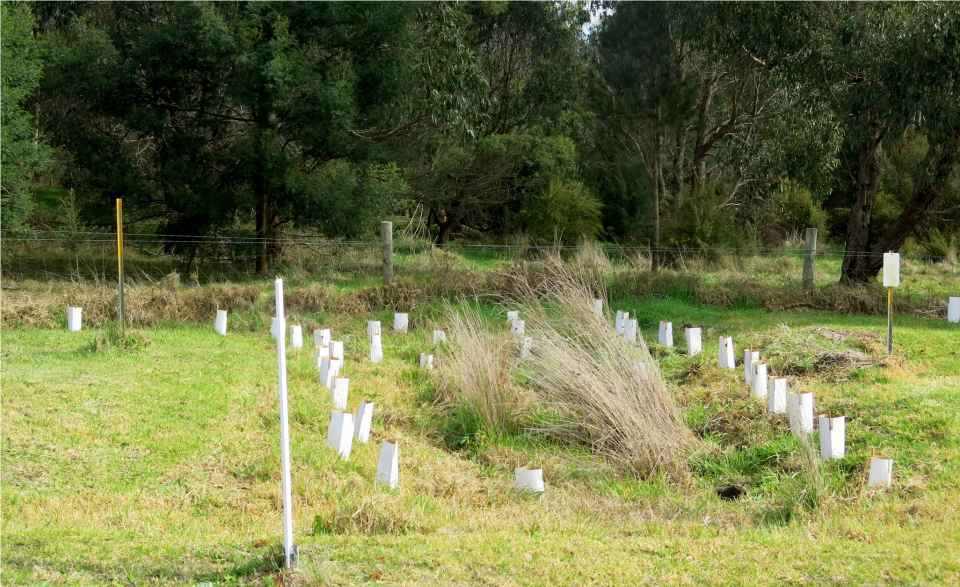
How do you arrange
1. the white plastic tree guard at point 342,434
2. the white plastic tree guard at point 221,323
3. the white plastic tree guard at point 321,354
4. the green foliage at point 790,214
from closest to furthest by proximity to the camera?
1. the white plastic tree guard at point 342,434
2. the white plastic tree guard at point 321,354
3. the white plastic tree guard at point 221,323
4. the green foliage at point 790,214

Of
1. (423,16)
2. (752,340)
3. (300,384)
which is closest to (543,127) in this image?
(423,16)

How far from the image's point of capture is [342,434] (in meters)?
7.38

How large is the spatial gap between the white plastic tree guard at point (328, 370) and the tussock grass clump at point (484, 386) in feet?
3.46

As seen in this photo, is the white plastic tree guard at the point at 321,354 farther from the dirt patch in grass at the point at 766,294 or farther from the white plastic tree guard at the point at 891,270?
the white plastic tree guard at the point at 891,270

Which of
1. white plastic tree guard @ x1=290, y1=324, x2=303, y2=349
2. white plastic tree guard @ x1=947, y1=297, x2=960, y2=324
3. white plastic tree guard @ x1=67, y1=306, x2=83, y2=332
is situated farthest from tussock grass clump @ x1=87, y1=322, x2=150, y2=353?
white plastic tree guard @ x1=947, y1=297, x2=960, y2=324

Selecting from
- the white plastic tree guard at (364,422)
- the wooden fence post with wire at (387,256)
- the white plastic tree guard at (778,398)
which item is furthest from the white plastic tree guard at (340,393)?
the wooden fence post with wire at (387,256)

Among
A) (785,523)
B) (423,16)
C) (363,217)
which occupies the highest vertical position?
(423,16)

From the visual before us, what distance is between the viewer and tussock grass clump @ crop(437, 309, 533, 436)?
857 cm

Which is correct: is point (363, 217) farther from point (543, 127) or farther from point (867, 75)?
point (543, 127)

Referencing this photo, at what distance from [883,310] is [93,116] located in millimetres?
14362

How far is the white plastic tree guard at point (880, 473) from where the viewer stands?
6.62 metres

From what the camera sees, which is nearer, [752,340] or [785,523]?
[785,523]

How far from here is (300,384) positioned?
9.77 metres

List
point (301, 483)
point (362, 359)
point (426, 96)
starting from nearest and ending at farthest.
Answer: point (301, 483)
point (362, 359)
point (426, 96)
